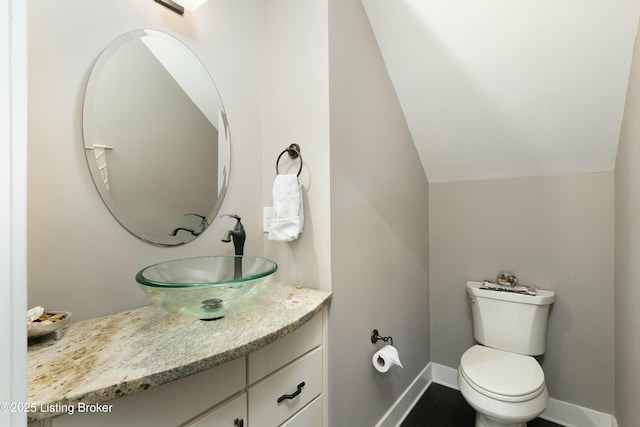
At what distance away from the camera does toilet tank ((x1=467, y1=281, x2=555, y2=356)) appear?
5.70 ft

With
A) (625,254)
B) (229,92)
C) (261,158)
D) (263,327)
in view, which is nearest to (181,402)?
(263,327)

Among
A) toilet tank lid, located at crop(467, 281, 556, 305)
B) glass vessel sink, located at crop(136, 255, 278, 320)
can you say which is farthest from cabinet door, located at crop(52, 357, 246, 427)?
toilet tank lid, located at crop(467, 281, 556, 305)

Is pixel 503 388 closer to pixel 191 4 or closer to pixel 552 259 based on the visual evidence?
pixel 552 259

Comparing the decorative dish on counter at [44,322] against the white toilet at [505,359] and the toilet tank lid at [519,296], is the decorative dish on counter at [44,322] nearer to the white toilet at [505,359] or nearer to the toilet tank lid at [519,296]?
the white toilet at [505,359]

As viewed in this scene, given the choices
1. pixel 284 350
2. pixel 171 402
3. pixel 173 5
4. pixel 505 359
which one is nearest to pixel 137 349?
pixel 171 402

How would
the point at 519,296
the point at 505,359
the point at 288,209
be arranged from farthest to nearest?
the point at 519,296, the point at 505,359, the point at 288,209

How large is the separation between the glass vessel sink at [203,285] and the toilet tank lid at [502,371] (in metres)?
1.29

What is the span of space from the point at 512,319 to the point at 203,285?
1896mm

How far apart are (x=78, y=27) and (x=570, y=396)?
309cm

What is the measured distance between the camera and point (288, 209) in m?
1.28

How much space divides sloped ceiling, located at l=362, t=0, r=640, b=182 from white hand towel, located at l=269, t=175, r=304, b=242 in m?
1.05

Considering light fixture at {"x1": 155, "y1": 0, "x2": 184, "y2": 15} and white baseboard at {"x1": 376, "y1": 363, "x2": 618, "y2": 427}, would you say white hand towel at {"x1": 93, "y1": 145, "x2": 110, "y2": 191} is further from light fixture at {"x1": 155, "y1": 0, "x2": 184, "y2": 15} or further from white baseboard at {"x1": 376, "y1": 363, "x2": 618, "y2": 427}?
white baseboard at {"x1": 376, "y1": 363, "x2": 618, "y2": 427}

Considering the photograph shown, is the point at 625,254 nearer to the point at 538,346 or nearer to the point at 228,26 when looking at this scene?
the point at 538,346

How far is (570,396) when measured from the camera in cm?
179
